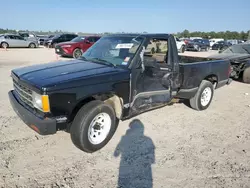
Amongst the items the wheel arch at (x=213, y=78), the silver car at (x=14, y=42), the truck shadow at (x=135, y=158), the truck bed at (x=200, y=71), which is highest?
the silver car at (x=14, y=42)

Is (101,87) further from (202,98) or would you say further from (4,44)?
(4,44)

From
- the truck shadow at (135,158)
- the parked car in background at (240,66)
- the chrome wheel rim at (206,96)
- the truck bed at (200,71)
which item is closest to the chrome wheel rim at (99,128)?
the truck shadow at (135,158)

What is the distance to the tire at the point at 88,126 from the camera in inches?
132

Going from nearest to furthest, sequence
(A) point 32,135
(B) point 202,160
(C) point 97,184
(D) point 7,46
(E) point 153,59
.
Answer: (C) point 97,184, (B) point 202,160, (A) point 32,135, (E) point 153,59, (D) point 7,46

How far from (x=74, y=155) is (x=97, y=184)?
80 cm

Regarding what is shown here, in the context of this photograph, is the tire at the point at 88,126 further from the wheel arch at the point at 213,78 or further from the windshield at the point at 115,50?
the wheel arch at the point at 213,78

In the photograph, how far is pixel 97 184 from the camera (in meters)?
2.89

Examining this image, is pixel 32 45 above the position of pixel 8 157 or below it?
above

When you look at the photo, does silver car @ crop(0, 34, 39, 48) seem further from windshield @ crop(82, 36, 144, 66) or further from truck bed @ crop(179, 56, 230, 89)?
windshield @ crop(82, 36, 144, 66)

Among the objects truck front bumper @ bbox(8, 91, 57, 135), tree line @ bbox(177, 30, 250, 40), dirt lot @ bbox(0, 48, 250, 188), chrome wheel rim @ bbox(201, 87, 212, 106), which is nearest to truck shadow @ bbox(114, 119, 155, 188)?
dirt lot @ bbox(0, 48, 250, 188)

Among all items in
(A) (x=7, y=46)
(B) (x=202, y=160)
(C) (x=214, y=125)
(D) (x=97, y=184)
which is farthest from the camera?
(A) (x=7, y=46)

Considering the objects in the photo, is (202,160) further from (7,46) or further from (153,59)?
(7,46)

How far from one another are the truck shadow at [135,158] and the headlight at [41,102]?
1.33m

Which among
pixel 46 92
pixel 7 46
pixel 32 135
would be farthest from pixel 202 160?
pixel 7 46
